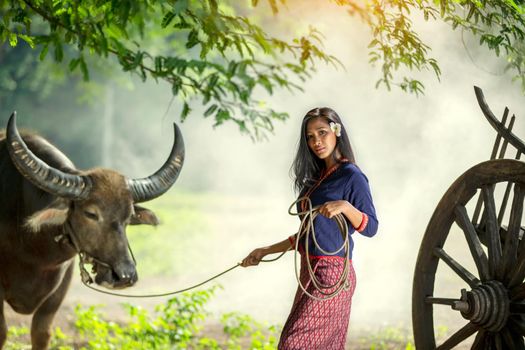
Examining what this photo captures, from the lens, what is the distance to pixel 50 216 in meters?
4.74

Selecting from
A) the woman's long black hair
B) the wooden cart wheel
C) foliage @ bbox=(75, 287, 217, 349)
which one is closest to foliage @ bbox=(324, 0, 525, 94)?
the woman's long black hair

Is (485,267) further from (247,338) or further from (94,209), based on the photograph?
(247,338)

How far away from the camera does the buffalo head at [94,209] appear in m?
4.47

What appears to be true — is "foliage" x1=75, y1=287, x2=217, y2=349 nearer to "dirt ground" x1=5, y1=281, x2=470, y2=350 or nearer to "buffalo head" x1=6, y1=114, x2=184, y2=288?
"dirt ground" x1=5, y1=281, x2=470, y2=350

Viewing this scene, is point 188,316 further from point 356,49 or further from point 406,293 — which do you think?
point 356,49

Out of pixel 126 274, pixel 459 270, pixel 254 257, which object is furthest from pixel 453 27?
pixel 126 274

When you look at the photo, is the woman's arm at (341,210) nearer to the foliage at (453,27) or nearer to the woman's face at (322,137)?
the woman's face at (322,137)

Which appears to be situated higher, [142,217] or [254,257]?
[142,217]

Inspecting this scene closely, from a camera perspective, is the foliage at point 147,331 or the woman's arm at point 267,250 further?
the foliage at point 147,331

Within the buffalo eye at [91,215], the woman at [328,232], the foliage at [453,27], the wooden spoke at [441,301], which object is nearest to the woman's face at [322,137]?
the woman at [328,232]

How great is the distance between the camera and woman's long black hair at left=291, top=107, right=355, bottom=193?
379cm

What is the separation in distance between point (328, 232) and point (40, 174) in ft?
6.32

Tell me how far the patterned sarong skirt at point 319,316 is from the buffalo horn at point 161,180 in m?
1.62

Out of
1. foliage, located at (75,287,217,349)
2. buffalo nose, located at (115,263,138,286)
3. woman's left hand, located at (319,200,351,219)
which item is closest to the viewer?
woman's left hand, located at (319,200,351,219)
